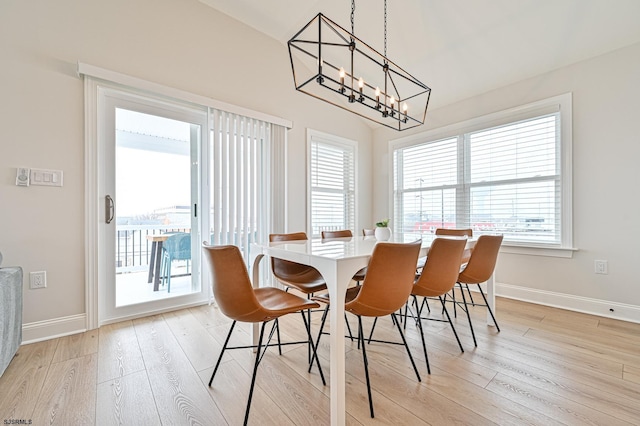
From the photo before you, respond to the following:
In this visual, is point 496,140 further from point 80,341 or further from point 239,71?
point 80,341

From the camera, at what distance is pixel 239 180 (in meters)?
3.11

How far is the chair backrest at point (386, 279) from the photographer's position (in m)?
1.34

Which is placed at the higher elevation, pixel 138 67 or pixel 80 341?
pixel 138 67

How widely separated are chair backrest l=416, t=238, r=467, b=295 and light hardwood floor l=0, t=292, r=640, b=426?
510 millimetres

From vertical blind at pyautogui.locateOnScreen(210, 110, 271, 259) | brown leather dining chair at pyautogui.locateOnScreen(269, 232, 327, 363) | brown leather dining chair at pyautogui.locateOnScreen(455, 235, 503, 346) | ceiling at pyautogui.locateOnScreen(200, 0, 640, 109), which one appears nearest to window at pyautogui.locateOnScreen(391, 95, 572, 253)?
ceiling at pyautogui.locateOnScreen(200, 0, 640, 109)

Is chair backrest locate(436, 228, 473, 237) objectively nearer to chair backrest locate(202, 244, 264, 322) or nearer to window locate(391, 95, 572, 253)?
window locate(391, 95, 572, 253)

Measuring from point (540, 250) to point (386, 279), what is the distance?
263 cm

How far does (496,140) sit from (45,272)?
4.70m

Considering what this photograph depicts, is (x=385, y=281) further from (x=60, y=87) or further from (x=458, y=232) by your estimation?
(x=60, y=87)

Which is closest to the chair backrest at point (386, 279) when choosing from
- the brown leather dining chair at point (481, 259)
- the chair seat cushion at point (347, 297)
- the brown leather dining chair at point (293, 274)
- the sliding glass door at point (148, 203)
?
the chair seat cushion at point (347, 297)

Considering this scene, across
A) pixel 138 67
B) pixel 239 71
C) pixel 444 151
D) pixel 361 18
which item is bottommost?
pixel 444 151

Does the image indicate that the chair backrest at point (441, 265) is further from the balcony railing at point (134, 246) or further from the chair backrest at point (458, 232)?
the balcony railing at point (134, 246)

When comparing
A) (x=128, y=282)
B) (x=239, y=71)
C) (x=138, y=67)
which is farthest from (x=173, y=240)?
(x=239, y=71)

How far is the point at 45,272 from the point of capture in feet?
6.94
